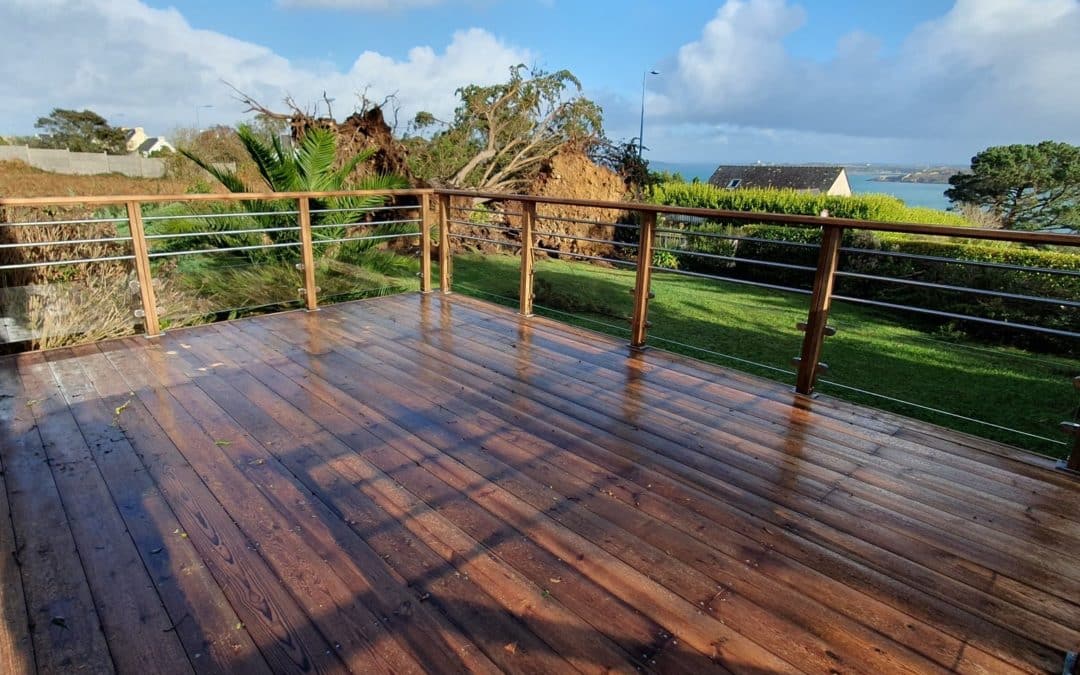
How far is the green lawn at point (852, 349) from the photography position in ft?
14.4

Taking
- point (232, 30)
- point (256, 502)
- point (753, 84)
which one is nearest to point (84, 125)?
point (232, 30)

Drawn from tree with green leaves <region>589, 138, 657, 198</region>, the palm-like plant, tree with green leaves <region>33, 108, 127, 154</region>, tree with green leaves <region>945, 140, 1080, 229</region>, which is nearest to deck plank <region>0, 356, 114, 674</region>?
the palm-like plant

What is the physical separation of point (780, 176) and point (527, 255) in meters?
27.0

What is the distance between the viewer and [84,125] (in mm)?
29406

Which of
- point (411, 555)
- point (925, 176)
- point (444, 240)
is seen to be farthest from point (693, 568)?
point (925, 176)

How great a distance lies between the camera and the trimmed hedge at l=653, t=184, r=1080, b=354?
682 cm

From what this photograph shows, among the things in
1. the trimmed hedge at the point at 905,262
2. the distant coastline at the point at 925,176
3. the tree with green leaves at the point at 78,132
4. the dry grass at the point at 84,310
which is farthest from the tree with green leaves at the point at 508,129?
the tree with green leaves at the point at 78,132

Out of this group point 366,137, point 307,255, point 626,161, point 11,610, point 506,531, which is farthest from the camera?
point 626,161

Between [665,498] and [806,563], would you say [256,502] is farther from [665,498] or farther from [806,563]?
[806,563]

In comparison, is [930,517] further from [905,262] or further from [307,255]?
[905,262]

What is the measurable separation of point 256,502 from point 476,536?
869mm

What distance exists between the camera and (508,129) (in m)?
12.5

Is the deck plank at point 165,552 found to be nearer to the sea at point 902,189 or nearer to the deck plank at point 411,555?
the deck plank at point 411,555

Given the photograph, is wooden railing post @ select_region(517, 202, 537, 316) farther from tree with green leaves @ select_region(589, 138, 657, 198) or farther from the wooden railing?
tree with green leaves @ select_region(589, 138, 657, 198)
